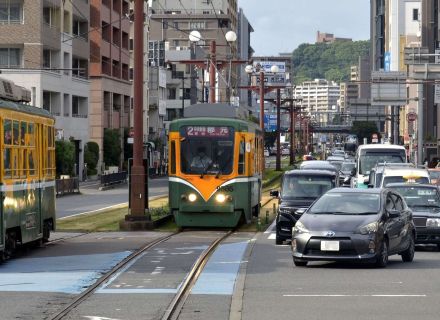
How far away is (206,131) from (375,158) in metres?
20.7

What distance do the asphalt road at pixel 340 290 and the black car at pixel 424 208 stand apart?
2593 mm

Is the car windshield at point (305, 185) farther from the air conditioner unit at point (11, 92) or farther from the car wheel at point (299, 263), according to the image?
the air conditioner unit at point (11, 92)

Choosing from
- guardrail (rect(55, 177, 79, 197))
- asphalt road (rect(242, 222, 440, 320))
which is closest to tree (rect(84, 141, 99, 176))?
guardrail (rect(55, 177, 79, 197))

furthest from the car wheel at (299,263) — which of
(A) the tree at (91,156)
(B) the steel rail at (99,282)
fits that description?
(A) the tree at (91,156)

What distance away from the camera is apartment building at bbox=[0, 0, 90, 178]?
7044 centimetres

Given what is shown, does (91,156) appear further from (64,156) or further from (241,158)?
(241,158)

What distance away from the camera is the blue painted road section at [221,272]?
1700 centimetres

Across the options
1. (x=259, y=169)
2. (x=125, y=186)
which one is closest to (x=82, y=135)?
(x=125, y=186)

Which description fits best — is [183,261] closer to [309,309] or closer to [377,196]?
[377,196]

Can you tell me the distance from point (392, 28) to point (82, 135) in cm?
9422

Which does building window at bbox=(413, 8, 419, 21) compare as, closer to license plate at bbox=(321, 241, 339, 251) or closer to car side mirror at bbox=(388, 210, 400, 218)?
car side mirror at bbox=(388, 210, 400, 218)

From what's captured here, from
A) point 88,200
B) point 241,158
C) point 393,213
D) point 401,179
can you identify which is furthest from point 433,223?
point 88,200

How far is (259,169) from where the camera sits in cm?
3684

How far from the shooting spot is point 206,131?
3209 centimetres
